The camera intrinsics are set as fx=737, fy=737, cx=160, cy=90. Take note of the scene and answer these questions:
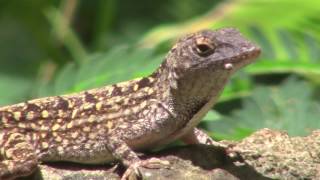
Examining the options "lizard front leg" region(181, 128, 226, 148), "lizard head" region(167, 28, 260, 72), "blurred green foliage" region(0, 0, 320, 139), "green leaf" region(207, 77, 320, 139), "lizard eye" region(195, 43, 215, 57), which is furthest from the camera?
"blurred green foliage" region(0, 0, 320, 139)

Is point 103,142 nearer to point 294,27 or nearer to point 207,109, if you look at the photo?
point 207,109

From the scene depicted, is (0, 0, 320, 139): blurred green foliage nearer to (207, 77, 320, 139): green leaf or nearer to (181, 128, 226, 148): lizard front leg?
(207, 77, 320, 139): green leaf

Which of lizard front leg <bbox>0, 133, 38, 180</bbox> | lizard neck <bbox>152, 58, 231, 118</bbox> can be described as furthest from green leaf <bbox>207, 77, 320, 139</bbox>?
lizard front leg <bbox>0, 133, 38, 180</bbox>

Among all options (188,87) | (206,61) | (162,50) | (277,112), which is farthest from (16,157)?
(162,50)

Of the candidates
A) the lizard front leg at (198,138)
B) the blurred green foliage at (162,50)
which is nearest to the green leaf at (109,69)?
the blurred green foliage at (162,50)

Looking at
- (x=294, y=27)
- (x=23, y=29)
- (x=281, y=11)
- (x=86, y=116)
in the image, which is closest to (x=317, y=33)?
(x=294, y=27)
